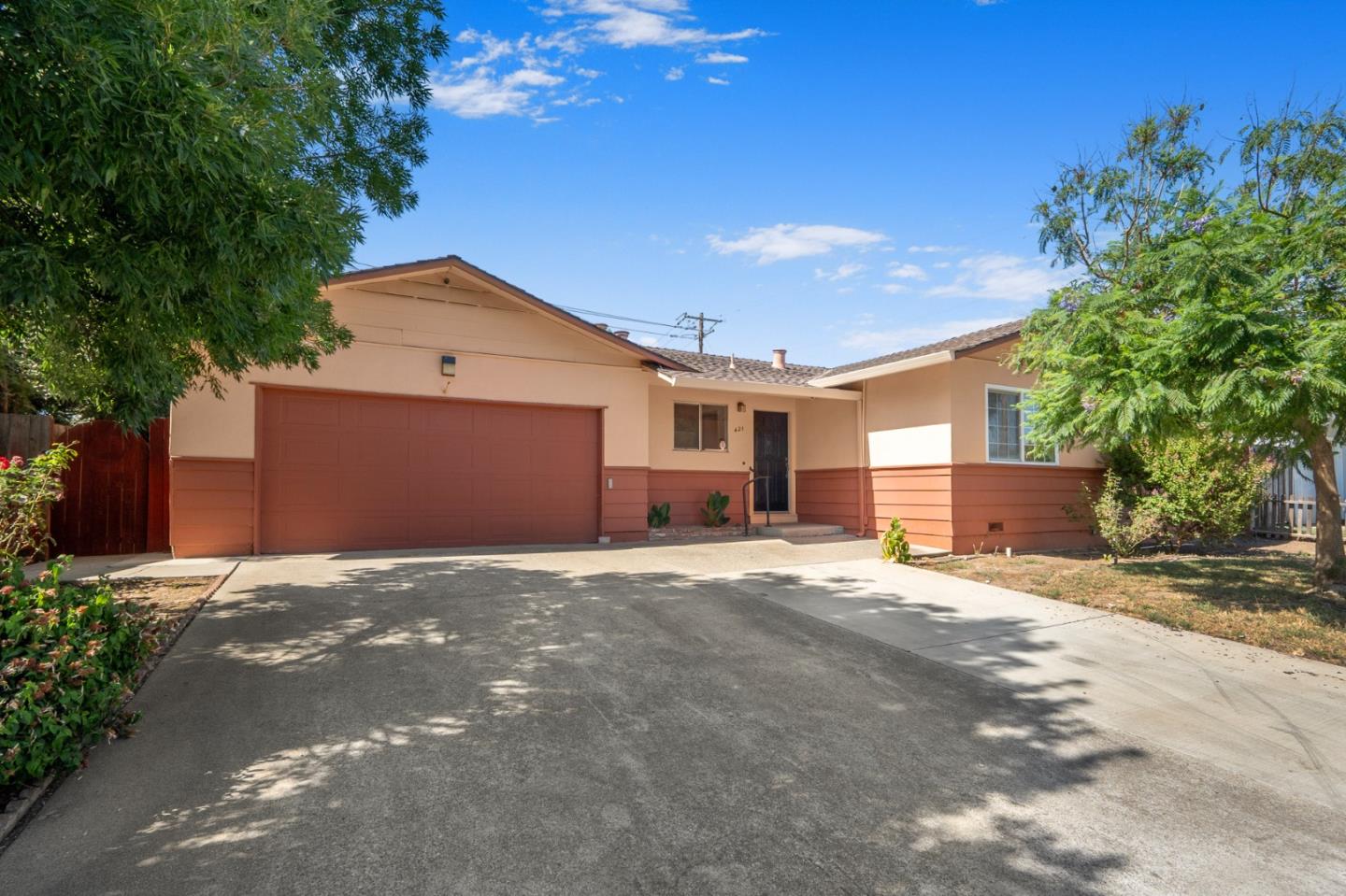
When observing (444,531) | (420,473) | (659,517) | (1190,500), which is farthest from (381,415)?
(1190,500)

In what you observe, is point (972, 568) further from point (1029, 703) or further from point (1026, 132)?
point (1026, 132)

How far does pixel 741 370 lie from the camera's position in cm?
1383

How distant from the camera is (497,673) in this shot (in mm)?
4699

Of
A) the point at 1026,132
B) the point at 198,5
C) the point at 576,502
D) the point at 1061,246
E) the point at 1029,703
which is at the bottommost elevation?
the point at 1029,703

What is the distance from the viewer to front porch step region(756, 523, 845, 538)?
12461 mm

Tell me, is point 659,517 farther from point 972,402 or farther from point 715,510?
point 972,402

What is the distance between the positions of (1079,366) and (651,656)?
538 cm

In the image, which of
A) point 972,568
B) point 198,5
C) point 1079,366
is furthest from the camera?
point 972,568

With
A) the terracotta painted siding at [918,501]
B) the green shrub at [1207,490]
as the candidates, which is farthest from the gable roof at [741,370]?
the green shrub at [1207,490]

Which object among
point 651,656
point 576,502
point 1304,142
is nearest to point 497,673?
point 651,656

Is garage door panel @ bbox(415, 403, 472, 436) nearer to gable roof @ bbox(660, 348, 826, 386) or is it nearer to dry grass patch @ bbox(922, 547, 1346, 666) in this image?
gable roof @ bbox(660, 348, 826, 386)

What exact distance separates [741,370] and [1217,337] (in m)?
8.72

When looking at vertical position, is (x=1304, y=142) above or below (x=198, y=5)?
above

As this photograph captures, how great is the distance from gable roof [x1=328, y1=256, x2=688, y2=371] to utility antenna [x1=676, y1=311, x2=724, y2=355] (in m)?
22.1
